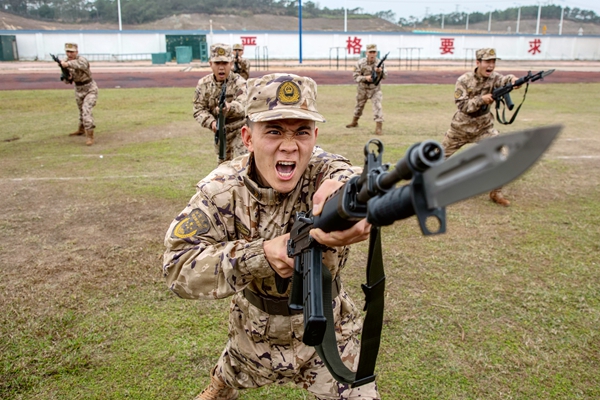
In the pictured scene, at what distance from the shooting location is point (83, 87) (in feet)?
40.1

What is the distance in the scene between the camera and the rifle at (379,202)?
1.08 m

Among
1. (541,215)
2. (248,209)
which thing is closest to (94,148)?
(541,215)

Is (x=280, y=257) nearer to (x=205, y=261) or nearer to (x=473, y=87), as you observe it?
(x=205, y=261)

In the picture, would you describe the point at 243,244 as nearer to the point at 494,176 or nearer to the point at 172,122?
the point at 494,176

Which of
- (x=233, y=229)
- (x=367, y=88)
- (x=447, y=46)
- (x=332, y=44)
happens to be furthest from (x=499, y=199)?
(x=447, y=46)

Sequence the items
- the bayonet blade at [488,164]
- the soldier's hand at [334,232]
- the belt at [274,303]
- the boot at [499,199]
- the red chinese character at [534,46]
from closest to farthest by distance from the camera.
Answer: the bayonet blade at [488,164]
the soldier's hand at [334,232]
the belt at [274,303]
the boot at [499,199]
the red chinese character at [534,46]

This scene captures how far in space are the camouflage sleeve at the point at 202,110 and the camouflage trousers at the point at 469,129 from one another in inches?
155

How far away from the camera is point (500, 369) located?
12.4 ft

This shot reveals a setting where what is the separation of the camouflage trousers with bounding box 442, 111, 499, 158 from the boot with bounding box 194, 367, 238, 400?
617 cm

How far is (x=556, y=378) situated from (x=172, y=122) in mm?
12936

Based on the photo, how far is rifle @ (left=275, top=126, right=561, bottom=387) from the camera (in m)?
1.08

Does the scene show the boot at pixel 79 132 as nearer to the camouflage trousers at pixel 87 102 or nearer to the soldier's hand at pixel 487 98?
the camouflage trousers at pixel 87 102

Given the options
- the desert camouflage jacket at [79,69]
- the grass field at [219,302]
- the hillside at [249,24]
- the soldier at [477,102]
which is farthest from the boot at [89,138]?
the hillside at [249,24]

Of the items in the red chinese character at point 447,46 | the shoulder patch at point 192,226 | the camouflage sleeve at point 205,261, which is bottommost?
the camouflage sleeve at point 205,261
